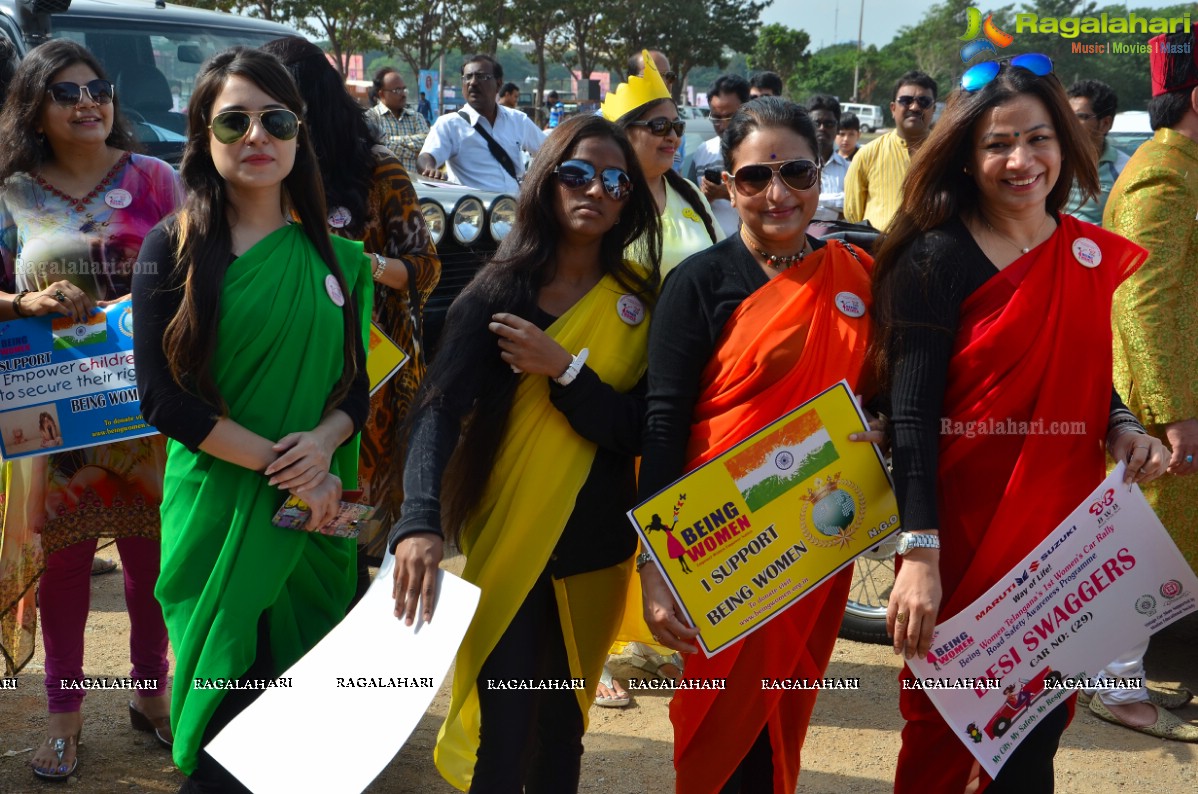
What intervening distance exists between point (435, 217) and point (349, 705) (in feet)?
10.2

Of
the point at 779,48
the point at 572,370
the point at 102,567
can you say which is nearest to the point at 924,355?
the point at 572,370

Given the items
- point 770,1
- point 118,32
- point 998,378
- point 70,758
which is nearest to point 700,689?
point 998,378

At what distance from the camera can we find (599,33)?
4009 cm

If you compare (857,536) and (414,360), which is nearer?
(857,536)

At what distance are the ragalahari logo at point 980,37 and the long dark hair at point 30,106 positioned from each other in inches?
94.2

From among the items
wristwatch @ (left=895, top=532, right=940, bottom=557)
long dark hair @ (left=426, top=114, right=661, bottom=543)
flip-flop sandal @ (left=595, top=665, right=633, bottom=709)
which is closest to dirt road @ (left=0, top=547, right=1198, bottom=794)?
flip-flop sandal @ (left=595, top=665, right=633, bottom=709)

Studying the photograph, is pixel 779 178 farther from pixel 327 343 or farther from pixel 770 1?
pixel 770 1

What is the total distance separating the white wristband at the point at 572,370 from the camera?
237 centimetres

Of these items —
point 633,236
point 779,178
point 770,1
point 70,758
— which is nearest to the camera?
point 779,178

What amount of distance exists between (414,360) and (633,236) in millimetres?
1231

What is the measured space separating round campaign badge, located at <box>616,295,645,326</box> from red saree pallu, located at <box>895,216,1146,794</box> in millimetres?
676

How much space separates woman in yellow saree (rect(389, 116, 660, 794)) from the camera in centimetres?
239

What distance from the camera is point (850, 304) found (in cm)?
232

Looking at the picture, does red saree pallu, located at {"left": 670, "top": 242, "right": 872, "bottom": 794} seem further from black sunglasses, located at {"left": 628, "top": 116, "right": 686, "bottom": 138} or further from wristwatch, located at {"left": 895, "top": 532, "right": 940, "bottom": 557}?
black sunglasses, located at {"left": 628, "top": 116, "right": 686, "bottom": 138}
